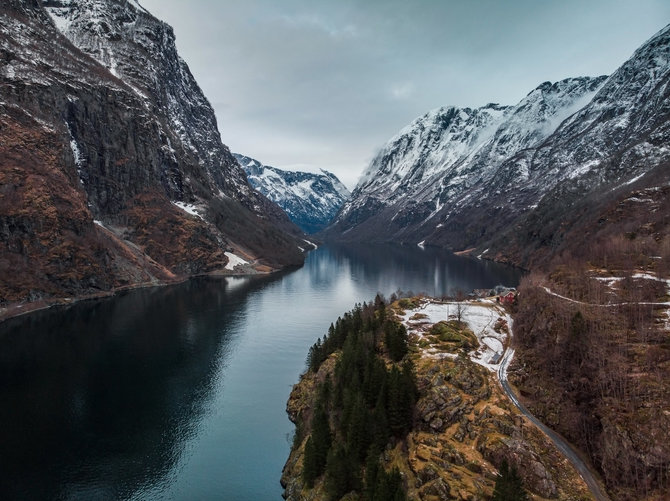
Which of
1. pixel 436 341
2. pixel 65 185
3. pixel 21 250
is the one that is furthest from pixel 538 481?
pixel 65 185

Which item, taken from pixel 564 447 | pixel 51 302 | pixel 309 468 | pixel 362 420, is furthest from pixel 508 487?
pixel 51 302

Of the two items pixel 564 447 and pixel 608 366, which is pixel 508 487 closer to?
pixel 564 447

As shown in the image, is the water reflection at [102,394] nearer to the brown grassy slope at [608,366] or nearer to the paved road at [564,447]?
the paved road at [564,447]

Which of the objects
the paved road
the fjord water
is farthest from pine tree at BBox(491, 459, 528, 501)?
the fjord water

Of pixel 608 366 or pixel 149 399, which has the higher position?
pixel 608 366

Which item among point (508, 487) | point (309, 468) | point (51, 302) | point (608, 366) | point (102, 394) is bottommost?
point (309, 468)

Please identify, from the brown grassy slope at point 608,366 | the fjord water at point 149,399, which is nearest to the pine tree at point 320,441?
the fjord water at point 149,399

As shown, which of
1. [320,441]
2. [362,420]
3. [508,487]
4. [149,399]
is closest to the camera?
[508,487]
